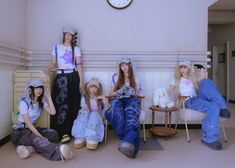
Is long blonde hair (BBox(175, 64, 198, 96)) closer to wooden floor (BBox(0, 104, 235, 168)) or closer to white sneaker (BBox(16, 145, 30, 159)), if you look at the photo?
wooden floor (BBox(0, 104, 235, 168))

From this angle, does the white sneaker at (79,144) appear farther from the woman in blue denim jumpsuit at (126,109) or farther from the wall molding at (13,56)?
the wall molding at (13,56)

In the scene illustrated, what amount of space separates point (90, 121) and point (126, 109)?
1.56ft

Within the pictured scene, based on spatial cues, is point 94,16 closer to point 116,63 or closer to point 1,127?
point 116,63

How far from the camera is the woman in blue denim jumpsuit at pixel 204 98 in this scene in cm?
283

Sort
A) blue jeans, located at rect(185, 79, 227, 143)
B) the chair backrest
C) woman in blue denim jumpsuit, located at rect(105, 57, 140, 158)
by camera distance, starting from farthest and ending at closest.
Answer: the chair backrest, blue jeans, located at rect(185, 79, 227, 143), woman in blue denim jumpsuit, located at rect(105, 57, 140, 158)

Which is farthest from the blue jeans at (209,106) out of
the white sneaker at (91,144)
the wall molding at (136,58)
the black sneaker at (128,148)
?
the white sneaker at (91,144)

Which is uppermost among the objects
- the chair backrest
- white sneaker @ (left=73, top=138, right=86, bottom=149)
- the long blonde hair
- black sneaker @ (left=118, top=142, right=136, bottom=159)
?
the long blonde hair

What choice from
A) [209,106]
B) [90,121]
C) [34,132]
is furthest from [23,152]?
[209,106]

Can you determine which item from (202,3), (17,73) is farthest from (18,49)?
(202,3)

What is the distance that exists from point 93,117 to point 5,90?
3.93 ft

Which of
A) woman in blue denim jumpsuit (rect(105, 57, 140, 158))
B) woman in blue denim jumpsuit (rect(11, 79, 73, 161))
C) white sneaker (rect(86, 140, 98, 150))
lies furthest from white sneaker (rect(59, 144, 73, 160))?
woman in blue denim jumpsuit (rect(105, 57, 140, 158))

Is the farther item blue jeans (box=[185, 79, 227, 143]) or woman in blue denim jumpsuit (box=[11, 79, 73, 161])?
blue jeans (box=[185, 79, 227, 143])

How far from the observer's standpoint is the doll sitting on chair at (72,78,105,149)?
276cm

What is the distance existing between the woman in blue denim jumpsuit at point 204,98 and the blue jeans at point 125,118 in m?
0.75
